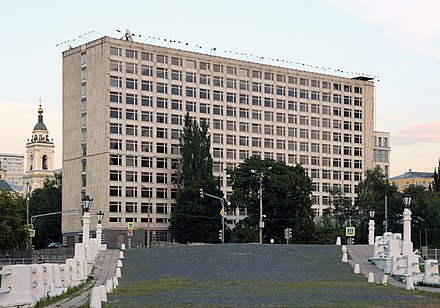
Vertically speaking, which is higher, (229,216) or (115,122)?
(115,122)

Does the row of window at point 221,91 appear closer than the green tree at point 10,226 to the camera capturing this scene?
No

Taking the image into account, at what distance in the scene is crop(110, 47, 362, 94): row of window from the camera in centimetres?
13325

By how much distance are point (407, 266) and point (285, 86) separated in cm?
11516

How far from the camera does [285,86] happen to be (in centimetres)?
15250

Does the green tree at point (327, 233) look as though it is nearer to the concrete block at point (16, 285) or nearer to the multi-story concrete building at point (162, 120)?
the multi-story concrete building at point (162, 120)

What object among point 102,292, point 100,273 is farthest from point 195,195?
point 102,292

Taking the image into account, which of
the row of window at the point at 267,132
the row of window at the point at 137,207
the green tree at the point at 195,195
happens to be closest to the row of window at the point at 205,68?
the row of window at the point at 267,132

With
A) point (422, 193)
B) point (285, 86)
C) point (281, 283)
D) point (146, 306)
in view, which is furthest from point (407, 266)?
point (285, 86)

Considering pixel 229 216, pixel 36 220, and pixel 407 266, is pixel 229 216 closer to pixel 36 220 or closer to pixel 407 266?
pixel 36 220

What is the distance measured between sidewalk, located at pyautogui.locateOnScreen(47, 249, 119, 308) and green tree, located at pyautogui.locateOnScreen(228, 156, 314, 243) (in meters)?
49.1

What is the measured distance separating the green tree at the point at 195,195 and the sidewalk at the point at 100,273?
5762 cm

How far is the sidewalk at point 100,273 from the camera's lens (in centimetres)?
2590

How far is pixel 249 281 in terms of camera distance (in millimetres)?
37375

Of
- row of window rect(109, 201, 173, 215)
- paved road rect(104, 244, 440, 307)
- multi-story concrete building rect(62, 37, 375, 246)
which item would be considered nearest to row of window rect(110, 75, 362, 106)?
multi-story concrete building rect(62, 37, 375, 246)
